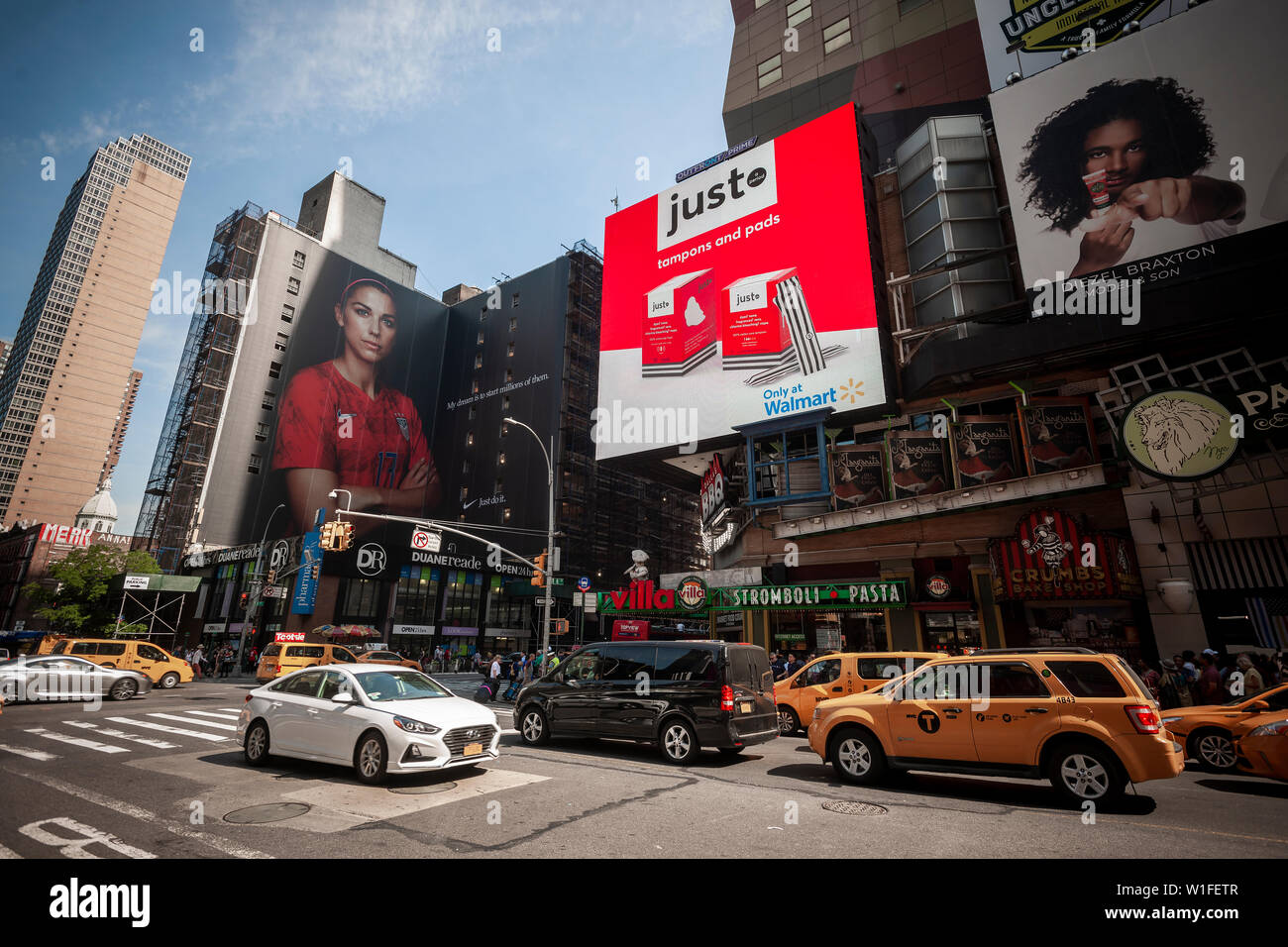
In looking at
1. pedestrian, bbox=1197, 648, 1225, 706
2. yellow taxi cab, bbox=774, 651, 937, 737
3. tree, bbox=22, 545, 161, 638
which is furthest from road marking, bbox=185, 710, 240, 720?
tree, bbox=22, 545, 161, 638

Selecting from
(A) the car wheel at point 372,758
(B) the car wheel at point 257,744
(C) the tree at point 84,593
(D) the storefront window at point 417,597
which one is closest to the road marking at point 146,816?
(B) the car wheel at point 257,744

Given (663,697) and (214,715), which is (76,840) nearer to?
(663,697)

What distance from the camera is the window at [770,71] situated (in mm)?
39031

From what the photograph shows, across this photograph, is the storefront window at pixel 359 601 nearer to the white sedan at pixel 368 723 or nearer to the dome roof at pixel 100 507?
the white sedan at pixel 368 723

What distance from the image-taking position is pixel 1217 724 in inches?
386

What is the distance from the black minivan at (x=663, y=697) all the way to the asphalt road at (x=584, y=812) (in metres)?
0.56

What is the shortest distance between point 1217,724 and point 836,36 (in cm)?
4209

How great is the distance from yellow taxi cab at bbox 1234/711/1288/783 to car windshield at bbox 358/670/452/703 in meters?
12.0

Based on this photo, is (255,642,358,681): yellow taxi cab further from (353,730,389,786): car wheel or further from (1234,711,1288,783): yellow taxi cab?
(1234,711,1288,783): yellow taxi cab

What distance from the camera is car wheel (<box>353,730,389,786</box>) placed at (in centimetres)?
769

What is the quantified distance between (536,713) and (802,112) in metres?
39.3

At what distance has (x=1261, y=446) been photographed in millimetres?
16188
